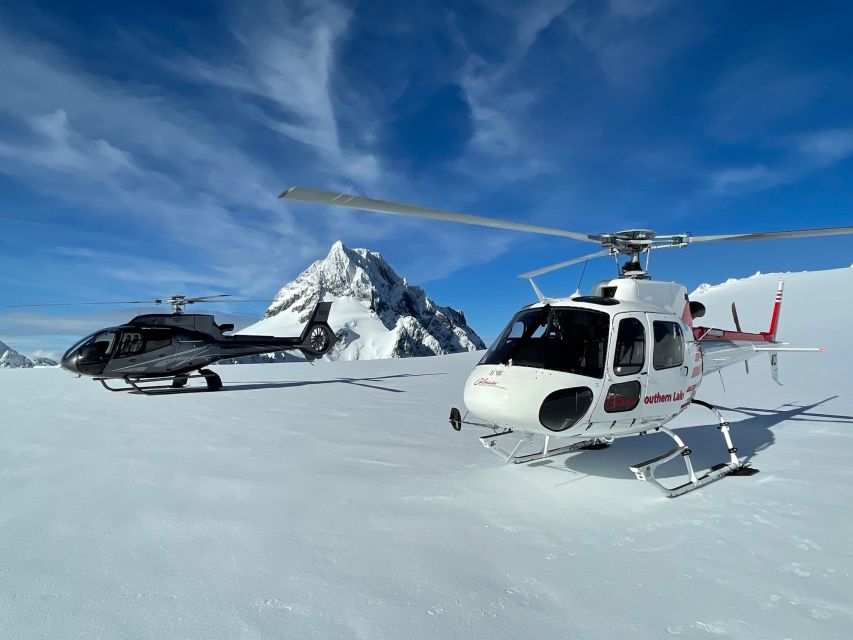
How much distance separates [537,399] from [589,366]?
2.24 feet

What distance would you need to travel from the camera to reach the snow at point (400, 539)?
246 cm

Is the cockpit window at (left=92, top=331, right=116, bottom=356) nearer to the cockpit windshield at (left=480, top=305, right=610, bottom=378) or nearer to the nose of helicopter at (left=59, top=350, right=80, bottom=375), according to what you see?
the nose of helicopter at (left=59, top=350, right=80, bottom=375)

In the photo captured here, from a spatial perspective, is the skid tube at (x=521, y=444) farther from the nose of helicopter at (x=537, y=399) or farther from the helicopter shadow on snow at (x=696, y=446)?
the nose of helicopter at (x=537, y=399)

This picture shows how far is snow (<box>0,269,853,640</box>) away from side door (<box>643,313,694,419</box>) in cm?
86

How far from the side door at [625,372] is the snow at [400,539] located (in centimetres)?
76

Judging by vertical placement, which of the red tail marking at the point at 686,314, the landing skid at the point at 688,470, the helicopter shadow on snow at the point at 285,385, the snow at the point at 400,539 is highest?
the red tail marking at the point at 686,314

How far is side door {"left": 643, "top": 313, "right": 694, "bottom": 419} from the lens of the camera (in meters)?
5.05

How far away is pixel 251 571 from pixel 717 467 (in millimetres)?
4942

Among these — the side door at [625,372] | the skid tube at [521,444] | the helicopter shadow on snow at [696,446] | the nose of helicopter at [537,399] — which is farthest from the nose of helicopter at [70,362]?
the side door at [625,372]

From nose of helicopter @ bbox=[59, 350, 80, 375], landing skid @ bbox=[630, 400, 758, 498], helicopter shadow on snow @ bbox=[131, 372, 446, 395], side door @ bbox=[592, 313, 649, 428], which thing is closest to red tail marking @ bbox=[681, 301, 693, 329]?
landing skid @ bbox=[630, 400, 758, 498]

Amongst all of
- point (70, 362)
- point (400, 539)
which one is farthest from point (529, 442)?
point (70, 362)

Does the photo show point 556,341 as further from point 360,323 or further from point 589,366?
point 360,323

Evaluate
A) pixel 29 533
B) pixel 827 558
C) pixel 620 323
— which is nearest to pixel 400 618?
pixel 29 533

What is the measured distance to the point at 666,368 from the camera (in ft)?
17.2
